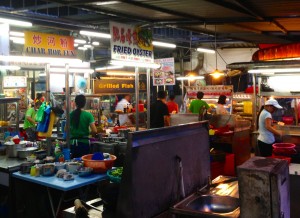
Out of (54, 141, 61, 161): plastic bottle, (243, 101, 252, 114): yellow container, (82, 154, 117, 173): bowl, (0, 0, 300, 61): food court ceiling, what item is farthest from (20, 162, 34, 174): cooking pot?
(243, 101, 252, 114): yellow container

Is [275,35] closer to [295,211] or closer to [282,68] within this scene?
[282,68]

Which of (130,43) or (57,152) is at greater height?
(130,43)

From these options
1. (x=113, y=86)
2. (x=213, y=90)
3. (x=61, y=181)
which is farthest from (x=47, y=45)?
(x=213, y=90)

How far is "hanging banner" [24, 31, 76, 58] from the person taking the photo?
681cm

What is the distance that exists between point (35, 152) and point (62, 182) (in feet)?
5.45

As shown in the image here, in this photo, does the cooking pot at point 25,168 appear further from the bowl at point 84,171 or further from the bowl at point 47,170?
the bowl at point 84,171

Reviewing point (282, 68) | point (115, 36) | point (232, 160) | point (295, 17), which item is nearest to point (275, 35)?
point (282, 68)

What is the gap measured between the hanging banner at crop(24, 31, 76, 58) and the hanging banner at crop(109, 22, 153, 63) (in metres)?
1.25

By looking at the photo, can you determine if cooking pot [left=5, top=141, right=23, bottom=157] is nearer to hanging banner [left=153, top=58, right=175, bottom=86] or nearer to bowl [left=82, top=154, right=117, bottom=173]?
bowl [left=82, top=154, right=117, bottom=173]

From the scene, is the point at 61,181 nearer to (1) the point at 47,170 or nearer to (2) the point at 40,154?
(1) the point at 47,170

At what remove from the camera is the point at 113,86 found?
1243cm

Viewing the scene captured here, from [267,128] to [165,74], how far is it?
415cm

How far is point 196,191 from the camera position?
332cm

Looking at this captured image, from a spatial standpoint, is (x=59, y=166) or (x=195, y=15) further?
(x=195, y=15)
